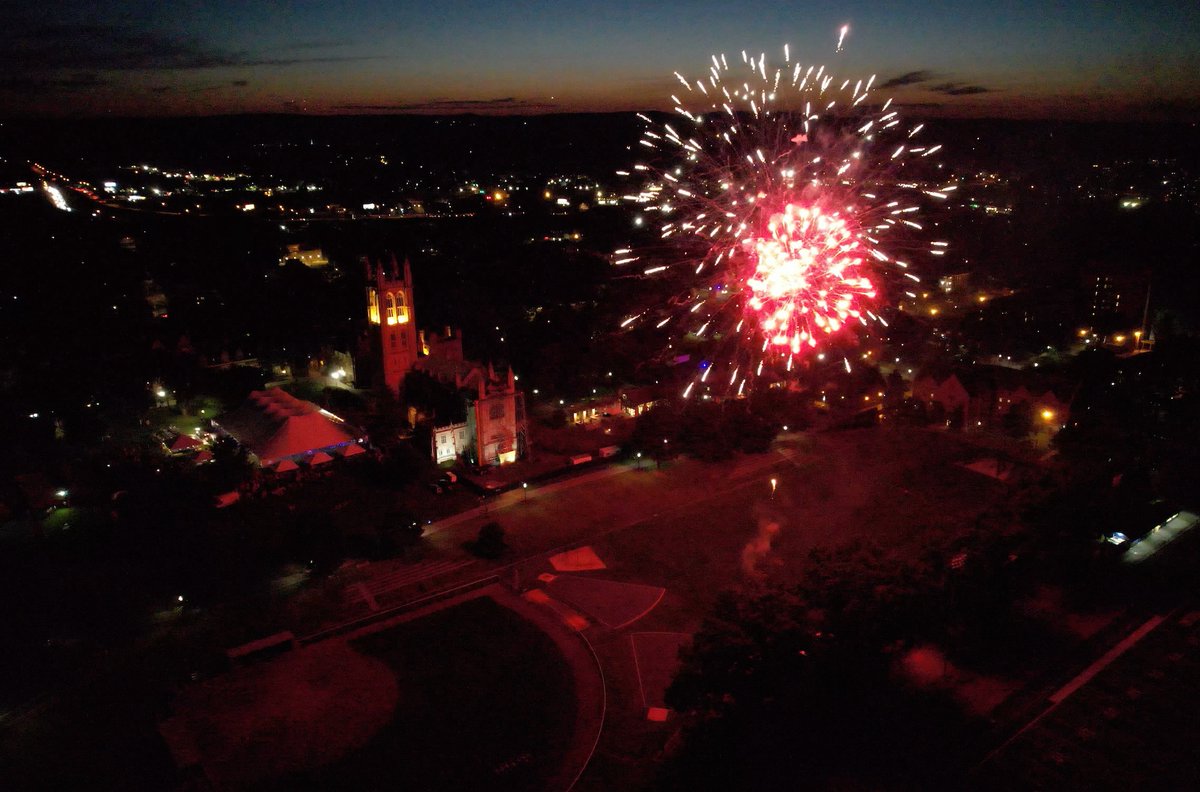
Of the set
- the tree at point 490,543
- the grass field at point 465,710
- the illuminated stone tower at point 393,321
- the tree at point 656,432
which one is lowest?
the grass field at point 465,710

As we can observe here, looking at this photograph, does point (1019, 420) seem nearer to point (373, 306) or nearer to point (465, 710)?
point (465, 710)

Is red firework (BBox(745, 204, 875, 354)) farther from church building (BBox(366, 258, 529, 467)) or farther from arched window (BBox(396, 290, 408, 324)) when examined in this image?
arched window (BBox(396, 290, 408, 324))

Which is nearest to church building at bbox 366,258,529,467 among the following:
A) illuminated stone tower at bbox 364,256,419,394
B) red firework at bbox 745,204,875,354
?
illuminated stone tower at bbox 364,256,419,394

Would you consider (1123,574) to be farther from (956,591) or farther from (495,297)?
(495,297)

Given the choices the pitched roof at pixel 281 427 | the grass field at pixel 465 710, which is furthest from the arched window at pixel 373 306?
the grass field at pixel 465 710

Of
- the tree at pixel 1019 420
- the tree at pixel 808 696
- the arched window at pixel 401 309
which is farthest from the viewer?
the arched window at pixel 401 309

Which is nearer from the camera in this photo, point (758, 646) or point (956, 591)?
point (758, 646)

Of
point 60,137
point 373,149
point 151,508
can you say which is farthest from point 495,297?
point 373,149

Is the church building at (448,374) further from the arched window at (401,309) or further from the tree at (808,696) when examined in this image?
the tree at (808,696)

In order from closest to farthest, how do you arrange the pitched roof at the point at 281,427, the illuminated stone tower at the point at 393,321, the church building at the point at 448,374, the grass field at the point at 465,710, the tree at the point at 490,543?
the grass field at the point at 465,710, the tree at the point at 490,543, the pitched roof at the point at 281,427, the church building at the point at 448,374, the illuminated stone tower at the point at 393,321
